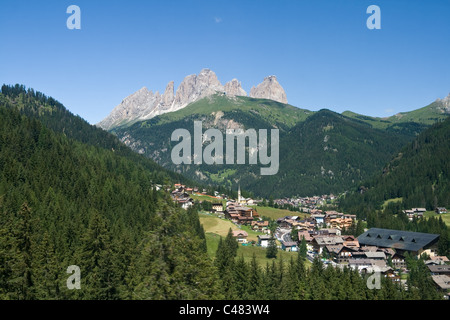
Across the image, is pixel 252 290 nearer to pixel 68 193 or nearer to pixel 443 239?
pixel 68 193

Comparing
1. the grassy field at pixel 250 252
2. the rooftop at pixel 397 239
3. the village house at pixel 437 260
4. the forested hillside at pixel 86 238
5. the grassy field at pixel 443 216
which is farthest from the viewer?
the grassy field at pixel 443 216

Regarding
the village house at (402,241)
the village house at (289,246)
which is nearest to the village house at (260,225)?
the village house at (289,246)

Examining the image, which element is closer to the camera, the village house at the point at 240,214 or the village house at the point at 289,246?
Result: the village house at the point at 289,246

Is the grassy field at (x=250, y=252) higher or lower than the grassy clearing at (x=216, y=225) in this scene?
lower

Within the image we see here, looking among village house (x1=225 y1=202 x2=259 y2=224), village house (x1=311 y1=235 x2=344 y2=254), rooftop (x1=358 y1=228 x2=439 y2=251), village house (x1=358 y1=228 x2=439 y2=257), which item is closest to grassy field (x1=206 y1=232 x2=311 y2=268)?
village house (x1=311 y1=235 x2=344 y2=254)

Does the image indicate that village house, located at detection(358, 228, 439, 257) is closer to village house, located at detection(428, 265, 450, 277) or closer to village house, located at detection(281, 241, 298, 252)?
village house, located at detection(428, 265, 450, 277)

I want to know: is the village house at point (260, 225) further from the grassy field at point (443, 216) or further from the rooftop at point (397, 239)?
the grassy field at point (443, 216)

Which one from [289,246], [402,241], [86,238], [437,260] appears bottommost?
[437,260]

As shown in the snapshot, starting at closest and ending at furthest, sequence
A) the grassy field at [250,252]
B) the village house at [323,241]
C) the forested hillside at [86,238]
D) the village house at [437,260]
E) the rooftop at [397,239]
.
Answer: the forested hillside at [86,238] < the grassy field at [250,252] < the village house at [437,260] < the rooftop at [397,239] < the village house at [323,241]

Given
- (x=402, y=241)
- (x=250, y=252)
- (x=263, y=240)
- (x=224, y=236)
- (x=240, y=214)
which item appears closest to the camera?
(x=250, y=252)

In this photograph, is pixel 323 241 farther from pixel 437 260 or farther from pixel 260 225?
pixel 437 260

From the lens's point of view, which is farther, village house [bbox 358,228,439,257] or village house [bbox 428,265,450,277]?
village house [bbox 358,228,439,257]

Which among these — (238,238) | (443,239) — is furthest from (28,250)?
(443,239)

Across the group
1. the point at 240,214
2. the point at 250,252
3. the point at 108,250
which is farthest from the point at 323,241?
the point at 108,250
